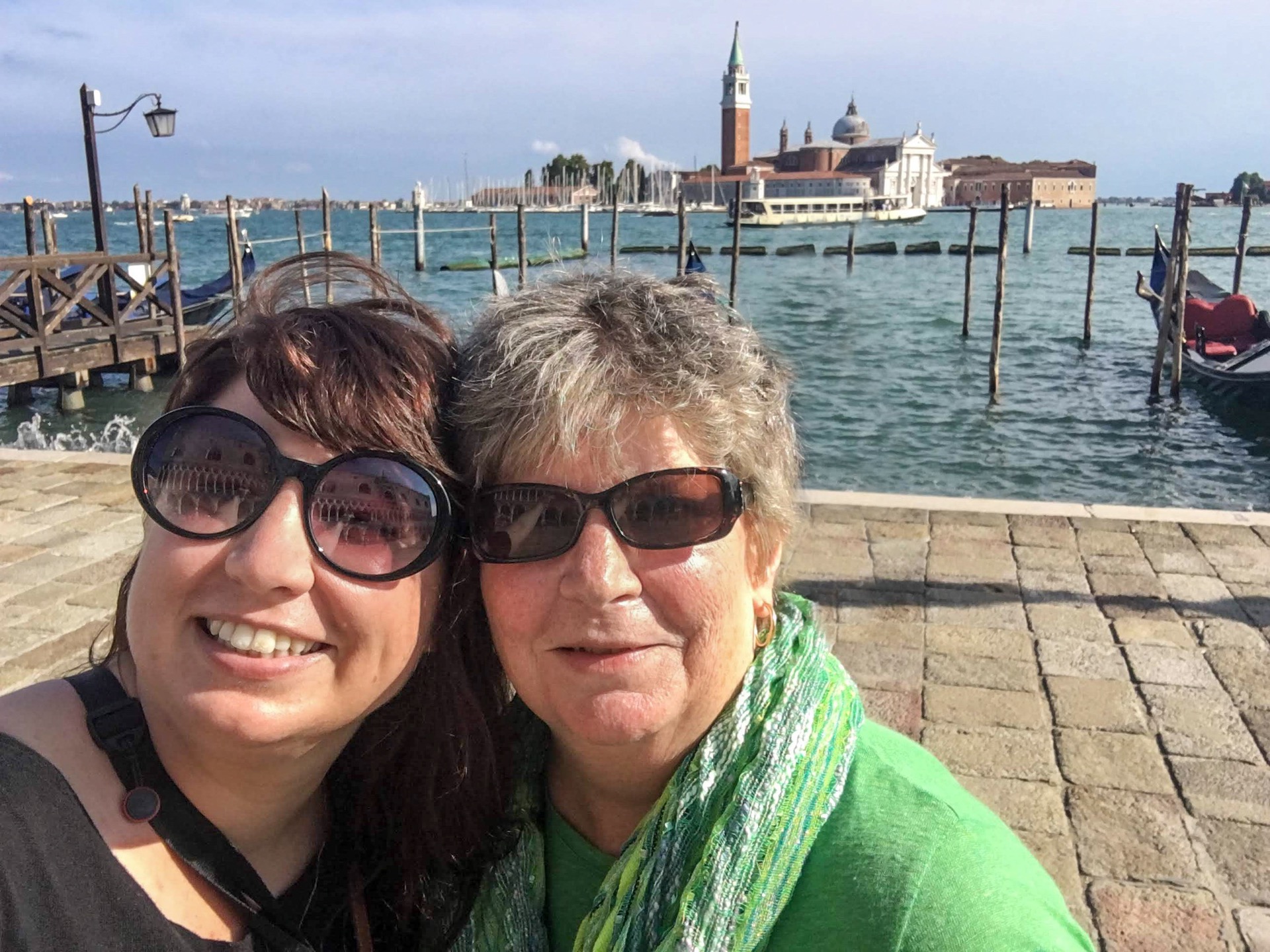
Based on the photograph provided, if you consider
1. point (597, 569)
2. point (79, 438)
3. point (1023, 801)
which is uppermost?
point (597, 569)

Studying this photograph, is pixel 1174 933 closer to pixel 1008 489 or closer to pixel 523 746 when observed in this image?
pixel 523 746

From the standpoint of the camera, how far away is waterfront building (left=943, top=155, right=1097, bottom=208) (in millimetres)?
91000

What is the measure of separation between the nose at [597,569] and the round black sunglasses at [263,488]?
16 centimetres

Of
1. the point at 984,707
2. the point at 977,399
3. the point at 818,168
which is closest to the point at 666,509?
the point at 984,707

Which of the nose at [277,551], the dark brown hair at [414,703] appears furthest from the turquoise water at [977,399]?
the nose at [277,551]

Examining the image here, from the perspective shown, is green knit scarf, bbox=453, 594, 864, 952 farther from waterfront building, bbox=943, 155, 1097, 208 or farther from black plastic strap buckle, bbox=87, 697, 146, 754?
waterfront building, bbox=943, 155, 1097, 208

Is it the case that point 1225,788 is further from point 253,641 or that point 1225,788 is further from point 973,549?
point 253,641

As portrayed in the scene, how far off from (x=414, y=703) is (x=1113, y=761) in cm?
234

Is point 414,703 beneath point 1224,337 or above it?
above

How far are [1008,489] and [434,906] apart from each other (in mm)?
9176

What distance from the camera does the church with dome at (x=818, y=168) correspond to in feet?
265

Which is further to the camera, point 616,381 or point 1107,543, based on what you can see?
point 1107,543

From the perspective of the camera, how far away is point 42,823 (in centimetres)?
89

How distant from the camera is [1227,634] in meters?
3.69
